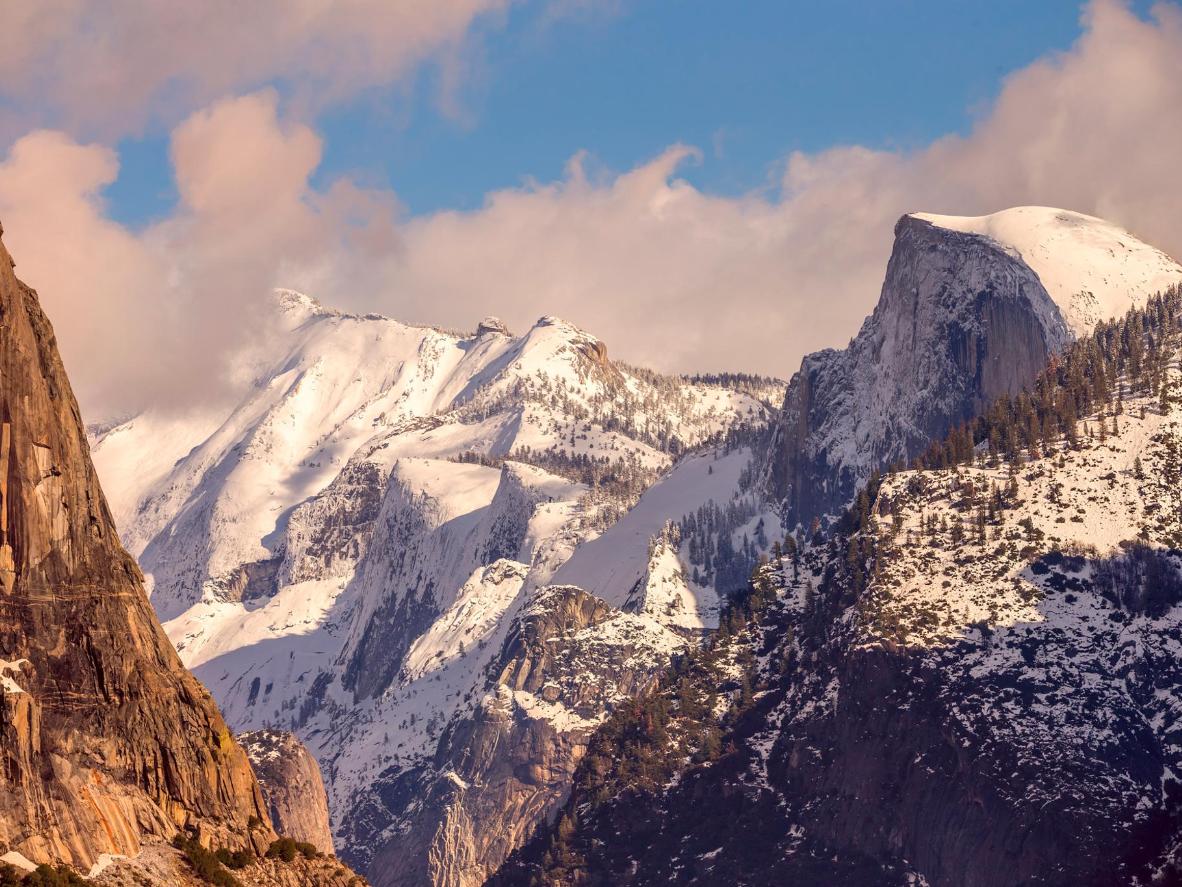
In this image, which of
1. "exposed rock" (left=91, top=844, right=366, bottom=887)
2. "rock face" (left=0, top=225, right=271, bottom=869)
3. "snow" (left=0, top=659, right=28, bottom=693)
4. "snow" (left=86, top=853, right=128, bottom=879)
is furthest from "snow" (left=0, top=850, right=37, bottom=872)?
"snow" (left=0, top=659, right=28, bottom=693)

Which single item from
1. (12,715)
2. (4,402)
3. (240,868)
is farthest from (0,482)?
(240,868)

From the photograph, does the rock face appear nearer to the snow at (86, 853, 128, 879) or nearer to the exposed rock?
the snow at (86, 853, 128, 879)

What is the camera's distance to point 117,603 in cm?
14725

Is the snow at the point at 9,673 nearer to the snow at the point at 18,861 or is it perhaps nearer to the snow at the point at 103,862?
the snow at the point at 103,862

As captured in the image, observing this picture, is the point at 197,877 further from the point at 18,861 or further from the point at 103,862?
the point at 18,861

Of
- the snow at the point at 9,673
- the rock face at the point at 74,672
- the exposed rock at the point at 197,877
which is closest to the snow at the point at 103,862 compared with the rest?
the exposed rock at the point at 197,877

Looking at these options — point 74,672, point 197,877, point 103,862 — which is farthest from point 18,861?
point 74,672

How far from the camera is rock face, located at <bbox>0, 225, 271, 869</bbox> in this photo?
136500 millimetres

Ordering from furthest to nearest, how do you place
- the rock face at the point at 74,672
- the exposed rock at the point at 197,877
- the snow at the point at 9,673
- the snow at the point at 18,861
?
the snow at the point at 9,673 < the rock face at the point at 74,672 < the exposed rock at the point at 197,877 < the snow at the point at 18,861

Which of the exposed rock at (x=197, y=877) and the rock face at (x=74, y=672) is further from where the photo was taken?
the rock face at (x=74, y=672)

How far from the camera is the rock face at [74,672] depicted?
448ft

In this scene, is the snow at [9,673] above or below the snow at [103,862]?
above

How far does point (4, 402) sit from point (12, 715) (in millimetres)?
17795

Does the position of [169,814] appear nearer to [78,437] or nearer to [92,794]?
[92,794]
